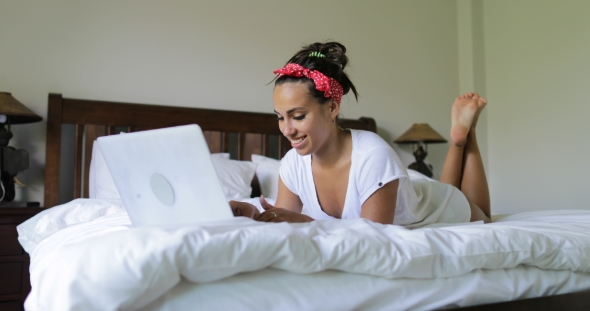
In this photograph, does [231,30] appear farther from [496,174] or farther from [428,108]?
[496,174]

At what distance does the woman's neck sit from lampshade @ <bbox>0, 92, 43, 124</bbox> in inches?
64.9

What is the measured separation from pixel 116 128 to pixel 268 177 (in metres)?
0.89

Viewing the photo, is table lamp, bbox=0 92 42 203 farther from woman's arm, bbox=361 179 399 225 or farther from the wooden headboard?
woman's arm, bbox=361 179 399 225

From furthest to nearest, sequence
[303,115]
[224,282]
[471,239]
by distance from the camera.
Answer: [303,115]
[471,239]
[224,282]

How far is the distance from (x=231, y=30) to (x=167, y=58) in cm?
45

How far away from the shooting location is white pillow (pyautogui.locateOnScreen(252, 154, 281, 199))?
2.80 metres

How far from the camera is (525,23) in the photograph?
3537mm

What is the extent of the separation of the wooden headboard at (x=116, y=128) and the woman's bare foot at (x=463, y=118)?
1183mm

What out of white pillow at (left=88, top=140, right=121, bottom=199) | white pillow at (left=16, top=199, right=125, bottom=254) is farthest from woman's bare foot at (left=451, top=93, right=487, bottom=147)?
white pillow at (left=88, top=140, right=121, bottom=199)

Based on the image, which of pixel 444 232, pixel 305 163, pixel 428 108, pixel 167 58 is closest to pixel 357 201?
pixel 305 163

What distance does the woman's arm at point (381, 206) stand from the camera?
1.36m

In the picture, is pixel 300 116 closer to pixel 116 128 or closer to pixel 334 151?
pixel 334 151

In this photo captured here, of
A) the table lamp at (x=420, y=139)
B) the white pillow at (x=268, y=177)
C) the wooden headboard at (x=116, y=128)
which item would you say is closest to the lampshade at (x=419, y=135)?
the table lamp at (x=420, y=139)

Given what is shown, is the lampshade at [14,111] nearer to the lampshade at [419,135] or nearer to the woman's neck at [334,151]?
the woman's neck at [334,151]
